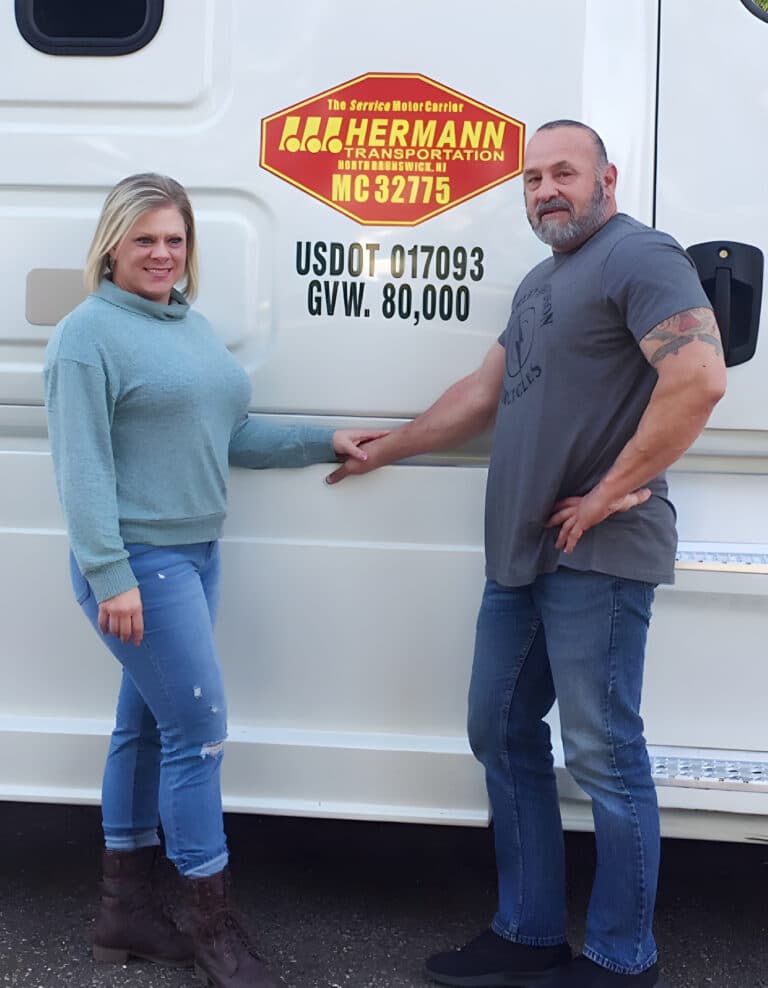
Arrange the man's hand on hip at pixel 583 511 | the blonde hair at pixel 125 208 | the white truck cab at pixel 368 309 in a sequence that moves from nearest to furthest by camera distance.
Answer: the man's hand on hip at pixel 583 511, the blonde hair at pixel 125 208, the white truck cab at pixel 368 309

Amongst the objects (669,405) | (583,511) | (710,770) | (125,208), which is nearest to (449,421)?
(583,511)

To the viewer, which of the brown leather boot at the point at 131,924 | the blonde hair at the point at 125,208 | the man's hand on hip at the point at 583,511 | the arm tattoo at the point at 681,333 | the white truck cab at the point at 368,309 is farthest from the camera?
the brown leather boot at the point at 131,924

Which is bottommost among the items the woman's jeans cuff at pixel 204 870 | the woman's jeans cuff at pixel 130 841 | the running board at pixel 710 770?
the woman's jeans cuff at pixel 130 841

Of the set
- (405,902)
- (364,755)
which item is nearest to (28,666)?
(364,755)

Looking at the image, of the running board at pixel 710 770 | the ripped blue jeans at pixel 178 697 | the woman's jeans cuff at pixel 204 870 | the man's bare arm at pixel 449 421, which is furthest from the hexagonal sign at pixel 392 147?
the woman's jeans cuff at pixel 204 870

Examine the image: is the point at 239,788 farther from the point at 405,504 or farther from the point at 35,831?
the point at 35,831

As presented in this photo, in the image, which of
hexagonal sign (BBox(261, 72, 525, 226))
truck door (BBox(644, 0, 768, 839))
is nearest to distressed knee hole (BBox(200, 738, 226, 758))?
truck door (BBox(644, 0, 768, 839))

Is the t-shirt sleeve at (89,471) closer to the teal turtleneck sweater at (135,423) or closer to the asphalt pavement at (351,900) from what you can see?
the teal turtleneck sweater at (135,423)

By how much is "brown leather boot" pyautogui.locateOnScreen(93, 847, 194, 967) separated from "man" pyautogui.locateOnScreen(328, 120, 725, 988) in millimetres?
760

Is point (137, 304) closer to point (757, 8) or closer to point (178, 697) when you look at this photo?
point (178, 697)

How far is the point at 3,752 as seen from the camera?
254 cm

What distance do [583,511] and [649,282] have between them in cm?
42

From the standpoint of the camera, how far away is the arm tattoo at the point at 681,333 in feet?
6.42

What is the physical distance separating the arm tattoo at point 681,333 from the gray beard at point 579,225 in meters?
0.28
